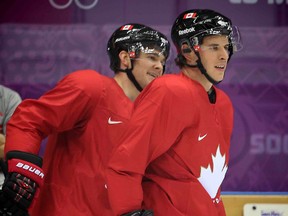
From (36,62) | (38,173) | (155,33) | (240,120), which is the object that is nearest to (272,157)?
(240,120)

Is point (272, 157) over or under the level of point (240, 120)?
under

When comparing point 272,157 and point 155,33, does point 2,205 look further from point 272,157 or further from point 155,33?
point 272,157

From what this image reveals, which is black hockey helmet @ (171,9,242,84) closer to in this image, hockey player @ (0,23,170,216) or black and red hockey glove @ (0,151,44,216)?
hockey player @ (0,23,170,216)

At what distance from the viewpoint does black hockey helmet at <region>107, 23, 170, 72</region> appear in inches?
105

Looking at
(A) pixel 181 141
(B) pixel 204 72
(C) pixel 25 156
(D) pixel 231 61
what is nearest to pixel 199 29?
(B) pixel 204 72

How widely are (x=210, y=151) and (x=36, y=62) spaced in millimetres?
1706

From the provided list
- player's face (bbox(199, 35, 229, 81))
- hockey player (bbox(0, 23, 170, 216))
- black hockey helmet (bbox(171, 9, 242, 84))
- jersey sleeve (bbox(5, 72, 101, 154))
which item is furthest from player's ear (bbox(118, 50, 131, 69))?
player's face (bbox(199, 35, 229, 81))

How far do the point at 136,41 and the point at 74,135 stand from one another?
1.78ft

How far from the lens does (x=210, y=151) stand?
6.22ft

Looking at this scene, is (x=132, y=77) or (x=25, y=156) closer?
(x=25, y=156)

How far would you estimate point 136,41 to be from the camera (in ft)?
8.77

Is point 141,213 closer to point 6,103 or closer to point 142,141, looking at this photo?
point 142,141

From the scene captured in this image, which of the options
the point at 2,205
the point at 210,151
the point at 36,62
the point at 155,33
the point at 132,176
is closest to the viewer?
the point at 132,176

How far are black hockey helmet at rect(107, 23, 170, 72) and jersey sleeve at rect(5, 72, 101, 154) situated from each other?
363mm
